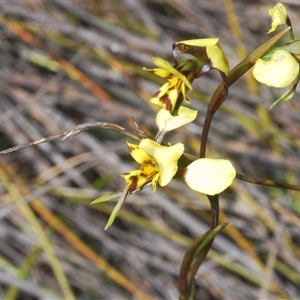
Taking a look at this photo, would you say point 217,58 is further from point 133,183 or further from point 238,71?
point 133,183

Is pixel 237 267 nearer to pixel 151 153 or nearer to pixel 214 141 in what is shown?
pixel 214 141

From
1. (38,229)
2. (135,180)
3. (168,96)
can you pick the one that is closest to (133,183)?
(135,180)

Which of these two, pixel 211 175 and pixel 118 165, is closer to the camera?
pixel 211 175

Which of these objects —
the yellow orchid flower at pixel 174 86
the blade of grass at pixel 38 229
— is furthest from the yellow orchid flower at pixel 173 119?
the blade of grass at pixel 38 229

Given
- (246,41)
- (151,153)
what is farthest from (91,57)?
(151,153)

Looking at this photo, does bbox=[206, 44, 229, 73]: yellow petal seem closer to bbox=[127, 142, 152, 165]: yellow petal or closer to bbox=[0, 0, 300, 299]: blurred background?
bbox=[127, 142, 152, 165]: yellow petal

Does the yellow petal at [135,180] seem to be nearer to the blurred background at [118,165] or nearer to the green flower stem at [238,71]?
the green flower stem at [238,71]
